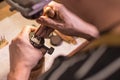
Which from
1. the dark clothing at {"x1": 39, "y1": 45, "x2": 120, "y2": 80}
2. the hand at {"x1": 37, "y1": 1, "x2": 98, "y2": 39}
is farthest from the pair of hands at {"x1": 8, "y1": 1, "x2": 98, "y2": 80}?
the dark clothing at {"x1": 39, "y1": 45, "x2": 120, "y2": 80}

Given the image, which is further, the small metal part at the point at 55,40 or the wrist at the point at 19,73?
the small metal part at the point at 55,40

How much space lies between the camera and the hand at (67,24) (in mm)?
901

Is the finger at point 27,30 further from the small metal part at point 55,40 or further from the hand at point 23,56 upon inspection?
the small metal part at point 55,40

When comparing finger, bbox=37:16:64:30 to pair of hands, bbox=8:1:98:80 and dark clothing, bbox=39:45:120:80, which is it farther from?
dark clothing, bbox=39:45:120:80

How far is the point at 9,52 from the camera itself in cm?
99

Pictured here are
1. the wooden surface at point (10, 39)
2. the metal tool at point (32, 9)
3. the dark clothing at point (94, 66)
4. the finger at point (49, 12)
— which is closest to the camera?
the dark clothing at point (94, 66)

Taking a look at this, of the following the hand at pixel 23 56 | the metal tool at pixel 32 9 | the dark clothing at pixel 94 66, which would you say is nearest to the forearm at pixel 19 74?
the hand at pixel 23 56

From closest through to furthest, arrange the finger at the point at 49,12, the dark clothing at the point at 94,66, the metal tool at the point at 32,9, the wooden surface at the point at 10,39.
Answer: the dark clothing at the point at 94,66
the metal tool at the point at 32,9
the finger at the point at 49,12
the wooden surface at the point at 10,39

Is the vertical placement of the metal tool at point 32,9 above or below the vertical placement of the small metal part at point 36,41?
above

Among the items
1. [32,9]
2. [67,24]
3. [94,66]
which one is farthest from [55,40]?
[94,66]

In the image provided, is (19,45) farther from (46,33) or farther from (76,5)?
(76,5)

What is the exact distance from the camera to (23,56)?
0.92 meters

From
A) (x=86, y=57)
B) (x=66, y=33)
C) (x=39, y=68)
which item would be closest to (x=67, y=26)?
(x=66, y=33)

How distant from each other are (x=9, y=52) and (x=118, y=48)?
0.63m
